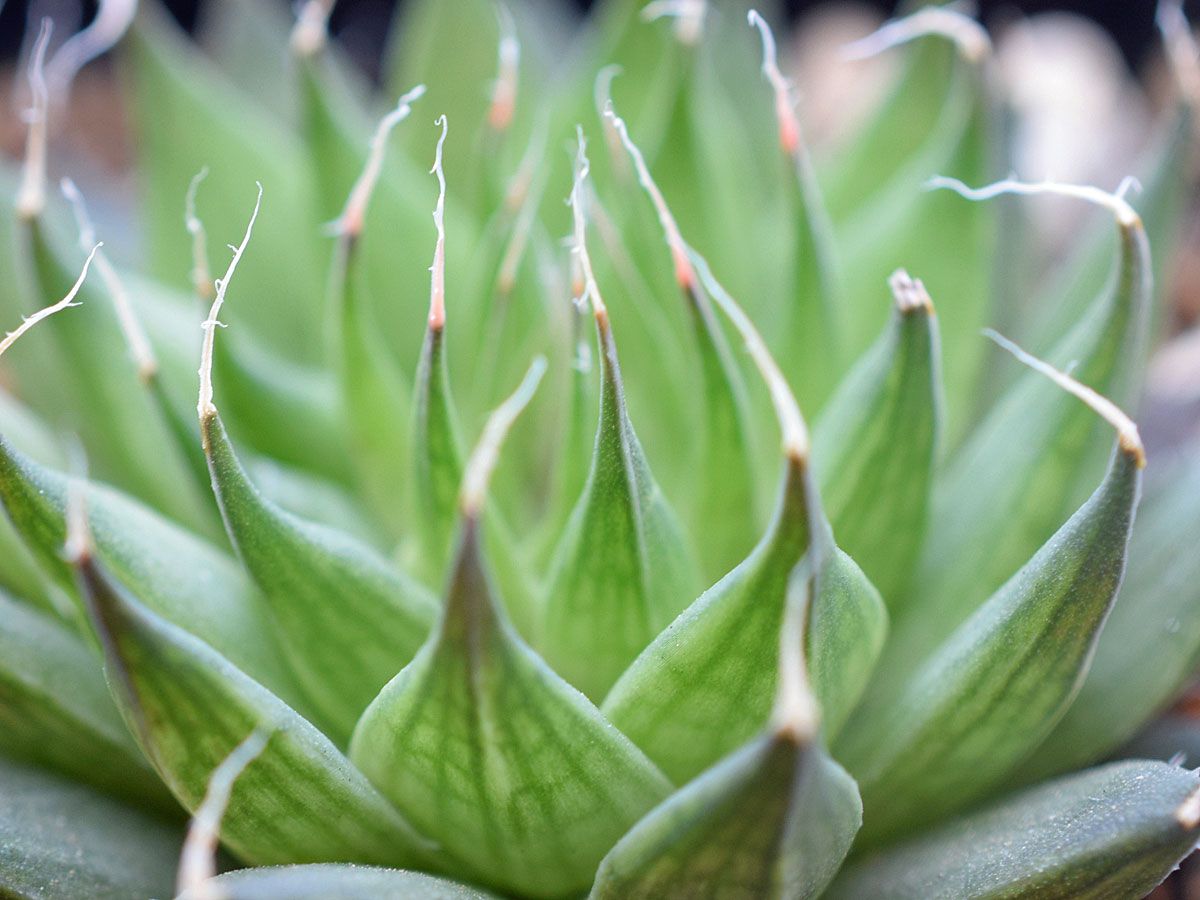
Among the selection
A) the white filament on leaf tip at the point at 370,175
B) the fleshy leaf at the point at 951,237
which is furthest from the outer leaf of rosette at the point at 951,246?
the white filament on leaf tip at the point at 370,175

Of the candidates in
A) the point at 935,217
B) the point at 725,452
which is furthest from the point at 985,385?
the point at 725,452

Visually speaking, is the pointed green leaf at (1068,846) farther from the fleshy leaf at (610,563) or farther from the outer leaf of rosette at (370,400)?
the outer leaf of rosette at (370,400)

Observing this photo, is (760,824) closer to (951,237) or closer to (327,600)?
(327,600)

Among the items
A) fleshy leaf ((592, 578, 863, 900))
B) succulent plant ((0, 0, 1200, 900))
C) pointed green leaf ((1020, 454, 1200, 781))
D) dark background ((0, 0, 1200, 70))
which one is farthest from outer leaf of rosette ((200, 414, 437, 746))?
dark background ((0, 0, 1200, 70))

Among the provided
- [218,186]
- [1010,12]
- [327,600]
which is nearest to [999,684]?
[327,600]

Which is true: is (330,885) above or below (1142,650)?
above

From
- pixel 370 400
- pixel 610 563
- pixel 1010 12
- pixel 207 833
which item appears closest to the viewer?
pixel 207 833

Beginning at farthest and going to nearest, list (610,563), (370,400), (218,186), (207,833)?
(218,186), (370,400), (610,563), (207,833)
